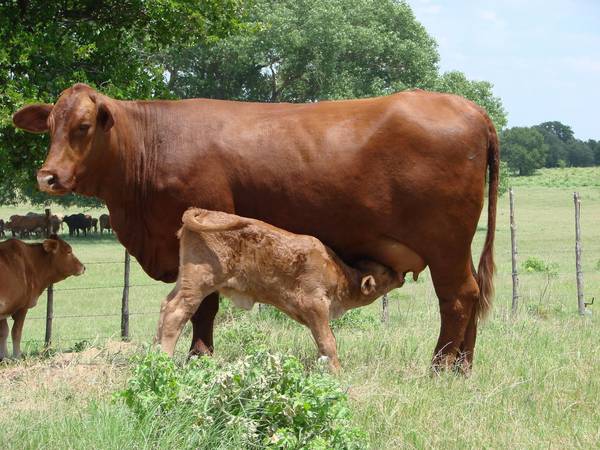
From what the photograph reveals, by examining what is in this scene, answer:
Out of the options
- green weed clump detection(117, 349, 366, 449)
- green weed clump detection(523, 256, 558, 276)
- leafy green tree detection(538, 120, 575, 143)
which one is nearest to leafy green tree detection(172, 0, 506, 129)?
green weed clump detection(523, 256, 558, 276)

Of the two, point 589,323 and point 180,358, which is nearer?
point 180,358

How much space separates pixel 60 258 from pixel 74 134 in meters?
4.02

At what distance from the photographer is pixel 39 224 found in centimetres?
4244

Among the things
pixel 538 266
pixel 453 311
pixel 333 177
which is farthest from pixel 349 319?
pixel 538 266

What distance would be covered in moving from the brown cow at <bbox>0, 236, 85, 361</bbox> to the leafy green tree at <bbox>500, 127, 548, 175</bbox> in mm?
75175

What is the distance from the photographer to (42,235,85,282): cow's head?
10.3 meters

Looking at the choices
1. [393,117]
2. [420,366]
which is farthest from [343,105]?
[420,366]

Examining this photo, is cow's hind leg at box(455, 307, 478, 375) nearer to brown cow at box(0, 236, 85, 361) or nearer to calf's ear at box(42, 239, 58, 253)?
brown cow at box(0, 236, 85, 361)

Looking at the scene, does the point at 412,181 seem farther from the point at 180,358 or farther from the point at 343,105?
the point at 180,358

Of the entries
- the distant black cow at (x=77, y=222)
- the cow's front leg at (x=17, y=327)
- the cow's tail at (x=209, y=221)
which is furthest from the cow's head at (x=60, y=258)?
the distant black cow at (x=77, y=222)

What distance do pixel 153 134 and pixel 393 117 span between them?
1913mm

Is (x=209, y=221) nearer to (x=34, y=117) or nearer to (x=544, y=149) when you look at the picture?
(x=34, y=117)

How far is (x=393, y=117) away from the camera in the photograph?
6891 mm

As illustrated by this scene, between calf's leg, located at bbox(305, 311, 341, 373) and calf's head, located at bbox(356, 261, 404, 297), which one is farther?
calf's head, located at bbox(356, 261, 404, 297)
